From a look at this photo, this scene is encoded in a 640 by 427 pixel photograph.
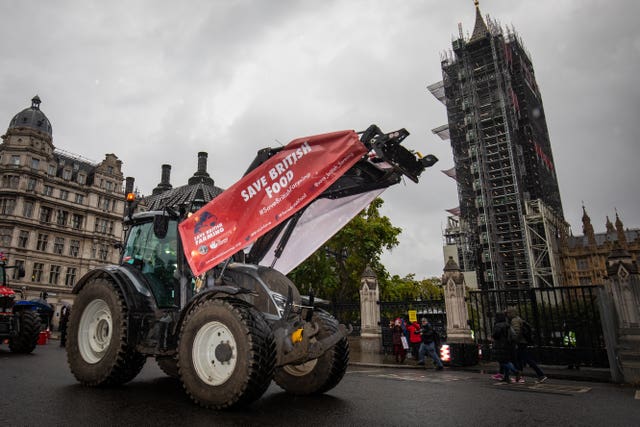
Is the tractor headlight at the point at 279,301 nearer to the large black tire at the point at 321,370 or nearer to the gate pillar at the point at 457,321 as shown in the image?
the large black tire at the point at 321,370

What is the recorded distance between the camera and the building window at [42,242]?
41.9 m

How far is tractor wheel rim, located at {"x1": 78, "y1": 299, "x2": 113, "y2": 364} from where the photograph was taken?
5.73 meters

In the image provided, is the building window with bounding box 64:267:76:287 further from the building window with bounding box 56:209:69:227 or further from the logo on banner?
the logo on banner

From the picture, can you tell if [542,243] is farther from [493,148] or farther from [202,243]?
[202,243]

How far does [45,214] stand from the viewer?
141 ft

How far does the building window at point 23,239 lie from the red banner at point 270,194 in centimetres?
4597

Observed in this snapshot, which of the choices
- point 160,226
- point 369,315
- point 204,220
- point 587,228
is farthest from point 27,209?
point 587,228

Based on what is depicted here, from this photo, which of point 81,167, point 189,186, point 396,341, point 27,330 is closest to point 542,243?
point 396,341

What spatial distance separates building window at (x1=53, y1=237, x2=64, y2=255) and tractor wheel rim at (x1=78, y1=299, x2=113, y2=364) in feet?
148

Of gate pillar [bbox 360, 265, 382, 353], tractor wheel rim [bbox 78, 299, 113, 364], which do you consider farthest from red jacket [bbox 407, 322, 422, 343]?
tractor wheel rim [bbox 78, 299, 113, 364]

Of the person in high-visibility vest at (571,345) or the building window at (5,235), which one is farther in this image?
the building window at (5,235)

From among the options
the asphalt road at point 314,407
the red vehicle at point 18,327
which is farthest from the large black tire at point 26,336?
the asphalt road at point 314,407

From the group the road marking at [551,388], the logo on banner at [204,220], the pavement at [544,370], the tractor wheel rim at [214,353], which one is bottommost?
the pavement at [544,370]

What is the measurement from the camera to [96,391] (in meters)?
5.11
